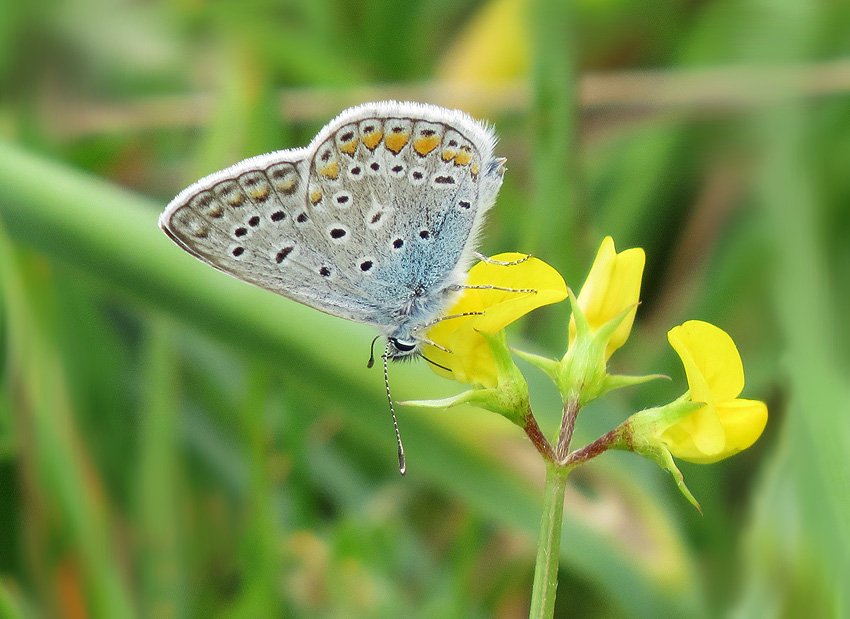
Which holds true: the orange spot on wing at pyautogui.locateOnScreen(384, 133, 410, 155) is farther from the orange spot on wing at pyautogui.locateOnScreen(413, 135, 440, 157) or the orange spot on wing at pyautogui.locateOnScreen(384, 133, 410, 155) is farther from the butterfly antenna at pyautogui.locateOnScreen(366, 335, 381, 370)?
the butterfly antenna at pyautogui.locateOnScreen(366, 335, 381, 370)

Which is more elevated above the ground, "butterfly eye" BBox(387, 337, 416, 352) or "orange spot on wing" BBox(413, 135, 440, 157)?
"orange spot on wing" BBox(413, 135, 440, 157)

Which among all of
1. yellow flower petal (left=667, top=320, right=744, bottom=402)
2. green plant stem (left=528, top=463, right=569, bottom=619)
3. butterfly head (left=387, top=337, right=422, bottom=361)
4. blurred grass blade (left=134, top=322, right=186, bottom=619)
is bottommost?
blurred grass blade (left=134, top=322, right=186, bottom=619)

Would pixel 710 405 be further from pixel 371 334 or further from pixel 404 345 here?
pixel 371 334

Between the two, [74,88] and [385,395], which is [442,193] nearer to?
[385,395]

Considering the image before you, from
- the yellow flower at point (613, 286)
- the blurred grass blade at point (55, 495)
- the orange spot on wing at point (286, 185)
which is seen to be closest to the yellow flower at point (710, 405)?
the yellow flower at point (613, 286)

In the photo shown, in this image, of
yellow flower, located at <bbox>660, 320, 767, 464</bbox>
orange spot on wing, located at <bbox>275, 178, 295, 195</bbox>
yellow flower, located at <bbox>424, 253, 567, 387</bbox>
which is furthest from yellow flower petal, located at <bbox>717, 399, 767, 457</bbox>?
orange spot on wing, located at <bbox>275, 178, 295, 195</bbox>

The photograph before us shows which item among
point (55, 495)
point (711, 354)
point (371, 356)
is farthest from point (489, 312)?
point (55, 495)
